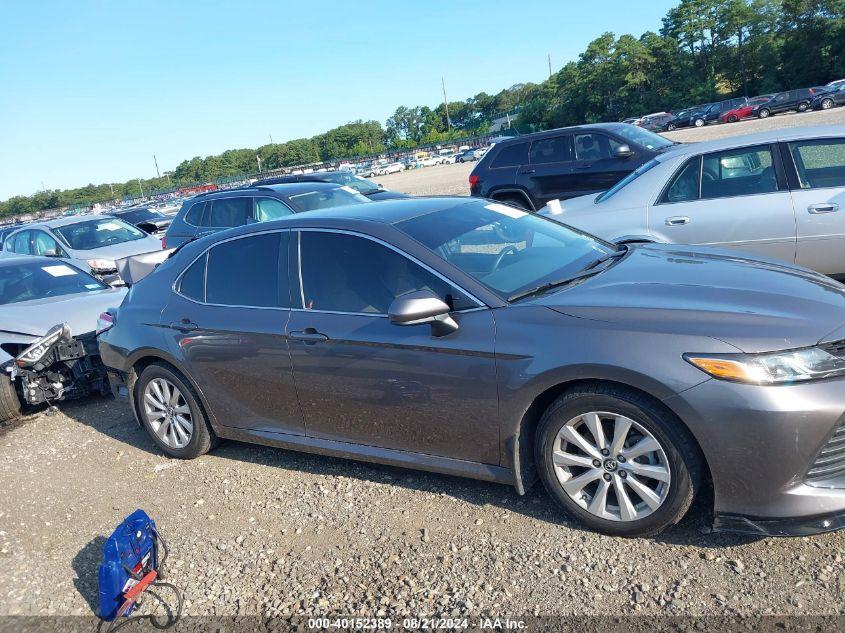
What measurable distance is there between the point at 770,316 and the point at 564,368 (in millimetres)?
896

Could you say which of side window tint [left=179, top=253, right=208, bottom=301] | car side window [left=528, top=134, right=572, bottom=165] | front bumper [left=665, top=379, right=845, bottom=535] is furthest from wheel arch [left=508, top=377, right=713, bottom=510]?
car side window [left=528, top=134, right=572, bottom=165]

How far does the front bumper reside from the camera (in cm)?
272

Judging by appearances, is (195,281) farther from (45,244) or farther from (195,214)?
(45,244)

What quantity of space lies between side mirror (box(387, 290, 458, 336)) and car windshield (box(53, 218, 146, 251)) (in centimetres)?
1073

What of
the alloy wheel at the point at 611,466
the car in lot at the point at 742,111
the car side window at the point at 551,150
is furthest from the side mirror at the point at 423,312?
the car in lot at the point at 742,111

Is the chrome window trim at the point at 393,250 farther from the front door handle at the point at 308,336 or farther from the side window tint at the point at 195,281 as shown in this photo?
the side window tint at the point at 195,281

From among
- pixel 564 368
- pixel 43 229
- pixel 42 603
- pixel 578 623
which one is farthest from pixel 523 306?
pixel 43 229

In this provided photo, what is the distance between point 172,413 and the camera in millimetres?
4883

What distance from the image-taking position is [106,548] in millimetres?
3332

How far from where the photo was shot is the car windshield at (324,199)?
10.3m

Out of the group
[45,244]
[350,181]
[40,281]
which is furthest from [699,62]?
[40,281]

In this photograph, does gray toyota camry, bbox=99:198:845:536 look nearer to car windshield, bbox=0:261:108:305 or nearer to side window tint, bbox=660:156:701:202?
side window tint, bbox=660:156:701:202

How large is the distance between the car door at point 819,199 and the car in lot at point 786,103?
44.4m

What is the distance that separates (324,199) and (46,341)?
17.7 feet
